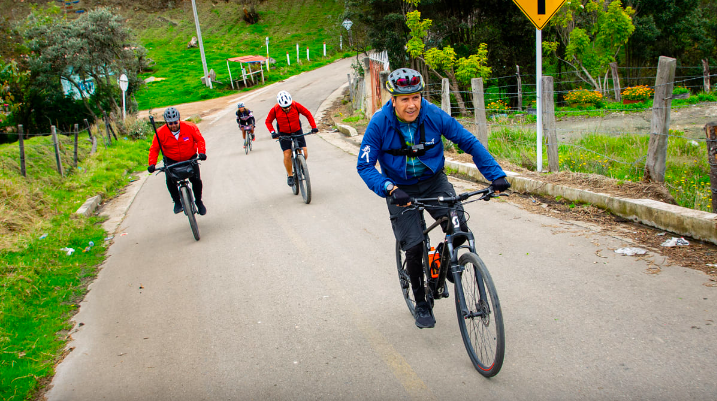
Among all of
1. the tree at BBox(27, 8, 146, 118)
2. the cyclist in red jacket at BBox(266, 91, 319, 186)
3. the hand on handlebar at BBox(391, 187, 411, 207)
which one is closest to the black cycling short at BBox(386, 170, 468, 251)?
the hand on handlebar at BBox(391, 187, 411, 207)

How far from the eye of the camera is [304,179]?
29.4ft

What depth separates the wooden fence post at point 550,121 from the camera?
778cm

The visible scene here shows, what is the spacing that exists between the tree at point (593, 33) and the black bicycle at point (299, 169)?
61.9 ft

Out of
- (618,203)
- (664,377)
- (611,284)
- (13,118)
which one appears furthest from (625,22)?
(13,118)

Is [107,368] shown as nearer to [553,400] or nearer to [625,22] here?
[553,400]

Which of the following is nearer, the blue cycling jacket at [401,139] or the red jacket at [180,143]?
the blue cycling jacket at [401,139]

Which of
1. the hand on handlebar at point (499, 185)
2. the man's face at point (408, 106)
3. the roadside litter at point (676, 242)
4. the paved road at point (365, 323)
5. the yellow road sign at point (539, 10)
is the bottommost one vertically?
the paved road at point (365, 323)

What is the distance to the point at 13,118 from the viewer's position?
2544 cm

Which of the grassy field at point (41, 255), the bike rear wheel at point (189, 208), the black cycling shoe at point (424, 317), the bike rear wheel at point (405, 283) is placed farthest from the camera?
the bike rear wheel at point (189, 208)

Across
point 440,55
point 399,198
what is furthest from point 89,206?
point 440,55

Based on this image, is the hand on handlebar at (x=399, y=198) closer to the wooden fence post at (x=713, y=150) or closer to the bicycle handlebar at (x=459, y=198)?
the bicycle handlebar at (x=459, y=198)

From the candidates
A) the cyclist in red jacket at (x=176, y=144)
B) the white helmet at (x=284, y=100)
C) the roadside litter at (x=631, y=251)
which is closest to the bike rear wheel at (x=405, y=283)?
the roadside litter at (x=631, y=251)

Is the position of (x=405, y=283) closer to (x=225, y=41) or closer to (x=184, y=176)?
(x=184, y=176)

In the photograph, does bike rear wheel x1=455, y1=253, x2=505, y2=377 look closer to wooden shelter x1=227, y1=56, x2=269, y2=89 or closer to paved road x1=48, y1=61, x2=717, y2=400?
paved road x1=48, y1=61, x2=717, y2=400
